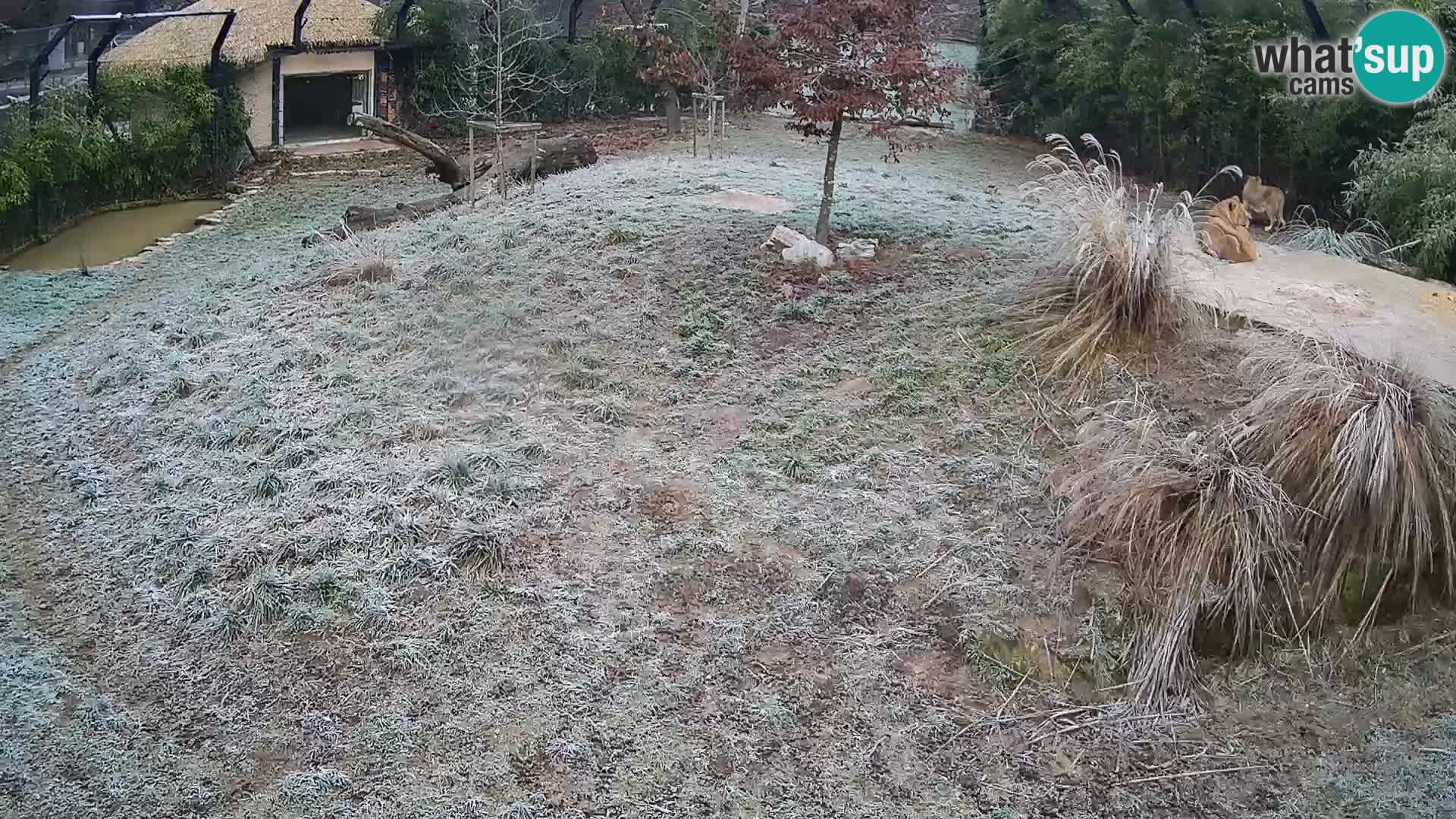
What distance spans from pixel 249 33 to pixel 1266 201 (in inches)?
472

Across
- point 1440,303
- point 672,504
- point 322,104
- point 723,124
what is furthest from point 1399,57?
point 322,104

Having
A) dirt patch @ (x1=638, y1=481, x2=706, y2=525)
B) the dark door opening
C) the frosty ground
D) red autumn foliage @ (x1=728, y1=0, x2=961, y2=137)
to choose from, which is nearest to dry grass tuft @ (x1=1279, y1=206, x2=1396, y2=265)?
the frosty ground

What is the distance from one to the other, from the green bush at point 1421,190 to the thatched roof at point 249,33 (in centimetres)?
1198

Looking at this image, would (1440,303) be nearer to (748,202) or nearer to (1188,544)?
(1188,544)

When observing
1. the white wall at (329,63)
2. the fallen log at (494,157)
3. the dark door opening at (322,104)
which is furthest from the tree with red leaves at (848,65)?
the dark door opening at (322,104)

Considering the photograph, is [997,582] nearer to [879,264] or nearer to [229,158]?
[879,264]

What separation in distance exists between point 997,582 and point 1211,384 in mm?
1581

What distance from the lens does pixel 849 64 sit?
6.34 m

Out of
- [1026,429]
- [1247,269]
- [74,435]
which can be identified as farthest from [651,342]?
[1247,269]

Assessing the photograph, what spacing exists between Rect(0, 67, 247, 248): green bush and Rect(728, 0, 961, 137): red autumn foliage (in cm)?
665

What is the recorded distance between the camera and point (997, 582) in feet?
13.6

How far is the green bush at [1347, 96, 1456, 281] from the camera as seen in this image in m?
6.93

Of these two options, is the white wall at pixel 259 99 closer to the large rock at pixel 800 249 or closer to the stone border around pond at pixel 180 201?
the stone border around pond at pixel 180 201

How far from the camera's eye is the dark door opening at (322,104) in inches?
655
